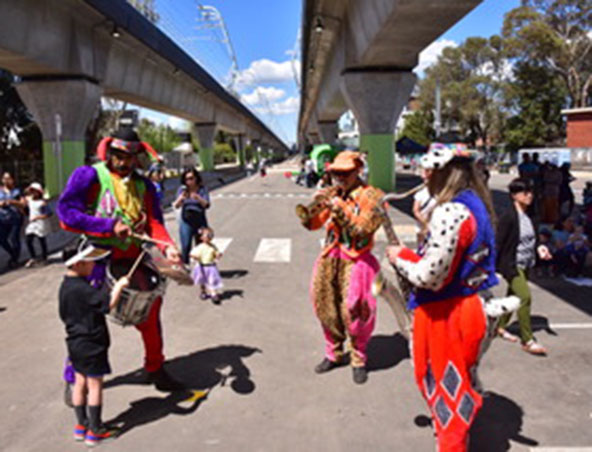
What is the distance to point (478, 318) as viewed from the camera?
3008mm

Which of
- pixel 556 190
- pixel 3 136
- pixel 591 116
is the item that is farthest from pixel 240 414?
pixel 591 116

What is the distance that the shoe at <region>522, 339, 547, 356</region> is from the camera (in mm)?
5344

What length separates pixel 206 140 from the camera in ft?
167

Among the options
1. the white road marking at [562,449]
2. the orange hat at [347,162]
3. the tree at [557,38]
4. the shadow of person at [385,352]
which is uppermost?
the tree at [557,38]

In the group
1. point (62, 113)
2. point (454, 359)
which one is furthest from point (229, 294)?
point (62, 113)

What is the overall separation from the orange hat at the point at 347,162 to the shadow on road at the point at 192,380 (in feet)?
6.46

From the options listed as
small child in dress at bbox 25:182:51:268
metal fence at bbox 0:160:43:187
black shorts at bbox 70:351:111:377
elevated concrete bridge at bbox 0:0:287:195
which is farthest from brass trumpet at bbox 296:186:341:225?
metal fence at bbox 0:160:43:187

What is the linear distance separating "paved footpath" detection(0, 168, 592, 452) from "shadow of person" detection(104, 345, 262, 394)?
2cm

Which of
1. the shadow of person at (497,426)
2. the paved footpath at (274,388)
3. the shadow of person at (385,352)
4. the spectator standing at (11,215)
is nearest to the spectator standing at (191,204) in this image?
the paved footpath at (274,388)

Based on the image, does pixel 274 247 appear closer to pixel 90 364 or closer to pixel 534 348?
pixel 534 348

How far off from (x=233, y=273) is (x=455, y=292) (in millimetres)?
6639

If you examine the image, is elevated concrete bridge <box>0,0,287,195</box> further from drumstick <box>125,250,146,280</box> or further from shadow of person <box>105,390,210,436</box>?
shadow of person <box>105,390,210,436</box>

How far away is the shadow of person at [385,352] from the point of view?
513 centimetres

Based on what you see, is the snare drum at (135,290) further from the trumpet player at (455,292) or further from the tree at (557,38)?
the tree at (557,38)
